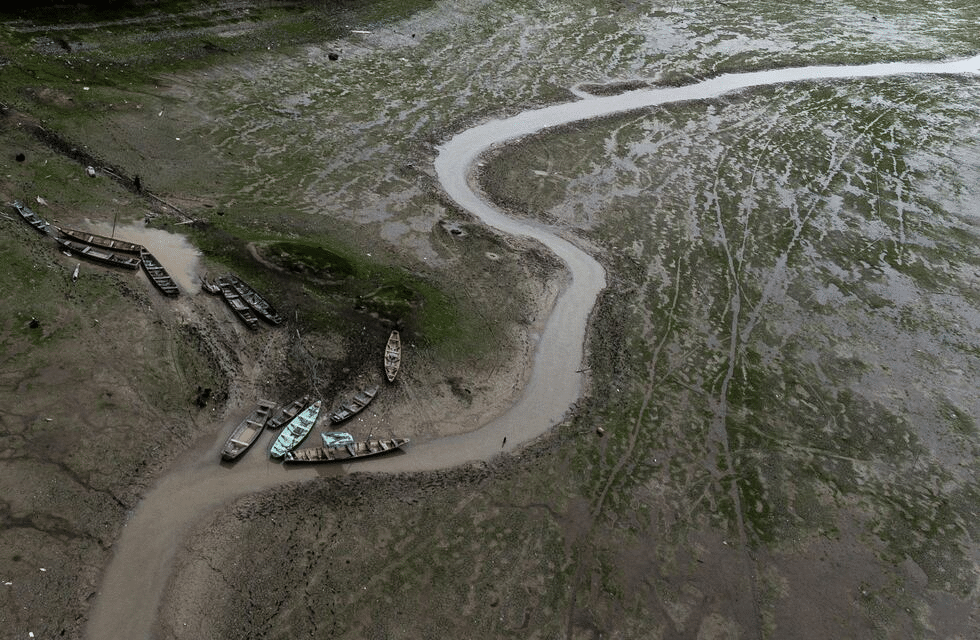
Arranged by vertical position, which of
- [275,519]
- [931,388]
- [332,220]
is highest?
[332,220]

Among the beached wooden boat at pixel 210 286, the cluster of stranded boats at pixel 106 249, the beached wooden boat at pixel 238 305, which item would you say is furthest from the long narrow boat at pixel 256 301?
the cluster of stranded boats at pixel 106 249

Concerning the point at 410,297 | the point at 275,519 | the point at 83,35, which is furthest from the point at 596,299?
the point at 83,35

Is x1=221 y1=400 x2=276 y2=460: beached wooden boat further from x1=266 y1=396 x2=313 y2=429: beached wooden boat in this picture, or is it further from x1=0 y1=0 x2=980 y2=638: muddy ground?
x1=0 y1=0 x2=980 y2=638: muddy ground

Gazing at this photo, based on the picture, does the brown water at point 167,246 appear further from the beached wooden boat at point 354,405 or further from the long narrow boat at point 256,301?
the beached wooden boat at point 354,405

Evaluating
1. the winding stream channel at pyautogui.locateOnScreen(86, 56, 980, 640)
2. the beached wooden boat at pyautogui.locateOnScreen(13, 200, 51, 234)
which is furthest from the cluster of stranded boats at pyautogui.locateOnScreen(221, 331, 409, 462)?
the beached wooden boat at pyautogui.locateOnScreen(13, 200, 51, 234)

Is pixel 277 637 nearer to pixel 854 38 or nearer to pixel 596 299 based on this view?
pixel 596 299
